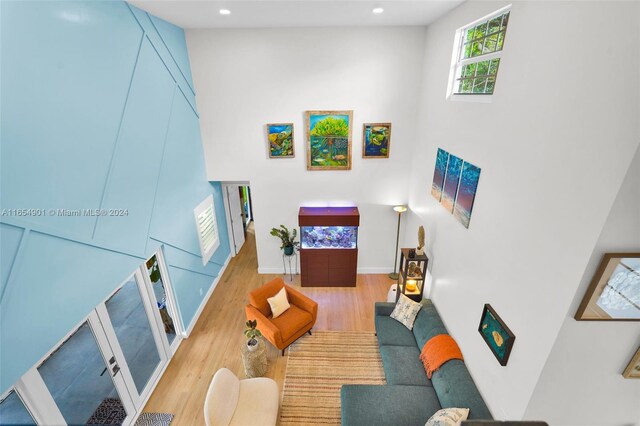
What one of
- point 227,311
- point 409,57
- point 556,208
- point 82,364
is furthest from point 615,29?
point 82,364

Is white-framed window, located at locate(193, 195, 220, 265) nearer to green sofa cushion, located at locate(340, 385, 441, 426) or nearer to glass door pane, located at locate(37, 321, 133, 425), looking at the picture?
glass door pane, located at locate(37, 321, 133, 425)

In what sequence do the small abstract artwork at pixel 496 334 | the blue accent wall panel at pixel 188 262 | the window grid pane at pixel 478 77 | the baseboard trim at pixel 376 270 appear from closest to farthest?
the small abstract artwork at pixel 496 334 → the window grid pane at pixel 478 77 → the blue accent wall panel at pixel 188 262 → the baseboard trim at pixel 376 270

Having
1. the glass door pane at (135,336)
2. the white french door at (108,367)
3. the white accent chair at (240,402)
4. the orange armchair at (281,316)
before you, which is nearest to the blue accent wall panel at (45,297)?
the white french door at (108,367)

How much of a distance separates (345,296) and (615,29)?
5271mm

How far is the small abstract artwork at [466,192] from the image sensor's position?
3.37m

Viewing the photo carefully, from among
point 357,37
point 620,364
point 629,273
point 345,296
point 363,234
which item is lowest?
point 345,296

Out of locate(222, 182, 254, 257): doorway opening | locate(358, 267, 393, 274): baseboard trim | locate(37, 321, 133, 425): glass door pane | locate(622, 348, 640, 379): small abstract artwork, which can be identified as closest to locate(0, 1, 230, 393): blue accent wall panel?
locate(37, 321, 133, 425): glass door pane

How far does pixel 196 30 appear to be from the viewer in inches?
198

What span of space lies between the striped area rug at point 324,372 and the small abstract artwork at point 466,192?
2557 millimetres

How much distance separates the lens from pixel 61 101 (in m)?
2.63

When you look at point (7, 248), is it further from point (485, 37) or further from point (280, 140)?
point (485, 37)

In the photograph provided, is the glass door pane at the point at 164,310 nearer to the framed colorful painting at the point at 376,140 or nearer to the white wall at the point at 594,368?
the framed colorful painting at the point at 376,140

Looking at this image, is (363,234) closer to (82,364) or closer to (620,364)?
(620,364)

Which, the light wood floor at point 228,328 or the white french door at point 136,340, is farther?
the light wood floor at point 228,328
